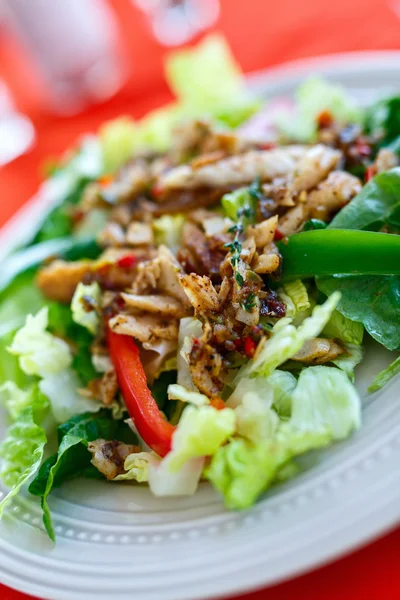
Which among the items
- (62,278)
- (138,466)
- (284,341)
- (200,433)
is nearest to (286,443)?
(200,433)

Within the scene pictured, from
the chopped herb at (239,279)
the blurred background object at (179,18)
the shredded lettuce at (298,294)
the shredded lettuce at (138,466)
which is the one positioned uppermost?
the blurred background object at (179,18)

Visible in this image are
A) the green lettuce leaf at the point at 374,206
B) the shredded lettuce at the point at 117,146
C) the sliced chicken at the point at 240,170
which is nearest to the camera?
the green lettuce leaf at the point at 374,206

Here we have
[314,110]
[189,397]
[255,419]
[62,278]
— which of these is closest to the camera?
[255,419]

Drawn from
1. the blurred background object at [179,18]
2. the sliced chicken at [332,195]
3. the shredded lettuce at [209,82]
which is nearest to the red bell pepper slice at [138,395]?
the sliced chicken at [332,195]

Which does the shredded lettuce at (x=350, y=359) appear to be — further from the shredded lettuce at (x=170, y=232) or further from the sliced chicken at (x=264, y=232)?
the shredded lettuce at (x=170, y=232)

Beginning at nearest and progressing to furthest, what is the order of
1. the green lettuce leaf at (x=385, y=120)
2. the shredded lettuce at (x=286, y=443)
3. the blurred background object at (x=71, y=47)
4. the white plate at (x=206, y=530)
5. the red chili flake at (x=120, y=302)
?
the white plate at (x=206, y=530)
the shredded lettuce at (x=286, y=443)
the red chili flake at (x=120, y=302)
the green lettuce leaf at (x=385, y=120)
the blurred background object at (x=71, y=47)

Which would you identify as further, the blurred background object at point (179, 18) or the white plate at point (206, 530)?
the blurred background object at point (179, 18)

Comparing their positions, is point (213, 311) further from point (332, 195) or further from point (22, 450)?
point (22, 450)

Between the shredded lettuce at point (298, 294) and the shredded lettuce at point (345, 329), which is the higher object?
the shredded lettuce at point (298, 294)
